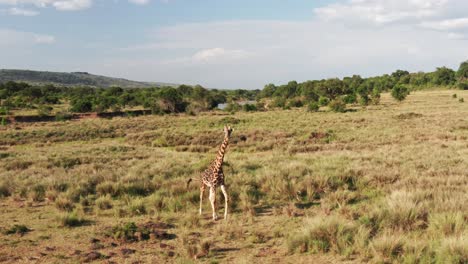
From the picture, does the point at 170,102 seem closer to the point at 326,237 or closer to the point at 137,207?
the point at 137,207

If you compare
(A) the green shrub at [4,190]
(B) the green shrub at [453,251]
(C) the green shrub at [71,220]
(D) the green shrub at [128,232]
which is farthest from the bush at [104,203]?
(B) the green shrub at [453,251]

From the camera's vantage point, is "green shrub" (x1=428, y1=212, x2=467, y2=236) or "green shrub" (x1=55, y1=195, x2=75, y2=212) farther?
"green shrub" (x1=55, y1=195, x2=75, y2=212)

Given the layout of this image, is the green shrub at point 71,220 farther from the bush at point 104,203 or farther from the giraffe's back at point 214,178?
the giraffe's back at point 214,178

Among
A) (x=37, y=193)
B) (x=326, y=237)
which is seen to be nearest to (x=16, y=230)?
(x=37, y=193)

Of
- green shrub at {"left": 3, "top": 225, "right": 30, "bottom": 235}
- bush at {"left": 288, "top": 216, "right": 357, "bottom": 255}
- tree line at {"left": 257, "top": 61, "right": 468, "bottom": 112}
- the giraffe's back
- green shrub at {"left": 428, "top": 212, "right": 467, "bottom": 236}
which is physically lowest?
green shrub at {"left": 3, "top": 225, "right": 30, "bottom": 235}

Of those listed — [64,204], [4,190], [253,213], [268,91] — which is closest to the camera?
[253,213]

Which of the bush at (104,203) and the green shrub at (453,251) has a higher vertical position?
the green shrub at (453,251)

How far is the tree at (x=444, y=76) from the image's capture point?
10425cm

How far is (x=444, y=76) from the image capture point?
106 m

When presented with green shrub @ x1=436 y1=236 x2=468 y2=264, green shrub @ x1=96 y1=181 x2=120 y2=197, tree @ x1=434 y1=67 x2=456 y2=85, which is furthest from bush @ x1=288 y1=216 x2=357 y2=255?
tree @ x1=434 y1=67 x2=456 y2=85

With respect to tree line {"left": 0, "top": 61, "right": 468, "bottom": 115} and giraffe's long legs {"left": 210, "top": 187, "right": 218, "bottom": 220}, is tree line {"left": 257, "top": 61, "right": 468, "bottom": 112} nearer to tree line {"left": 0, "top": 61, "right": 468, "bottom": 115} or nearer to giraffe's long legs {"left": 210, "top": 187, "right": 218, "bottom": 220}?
tree line {"left": 0, "top": 61, "right": 468, "bottom": 115}

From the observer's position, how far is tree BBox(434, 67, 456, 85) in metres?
104

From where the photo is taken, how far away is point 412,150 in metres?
19.2

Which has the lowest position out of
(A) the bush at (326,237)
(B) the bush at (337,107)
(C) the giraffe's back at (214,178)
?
(A) the bush at (326,237)
